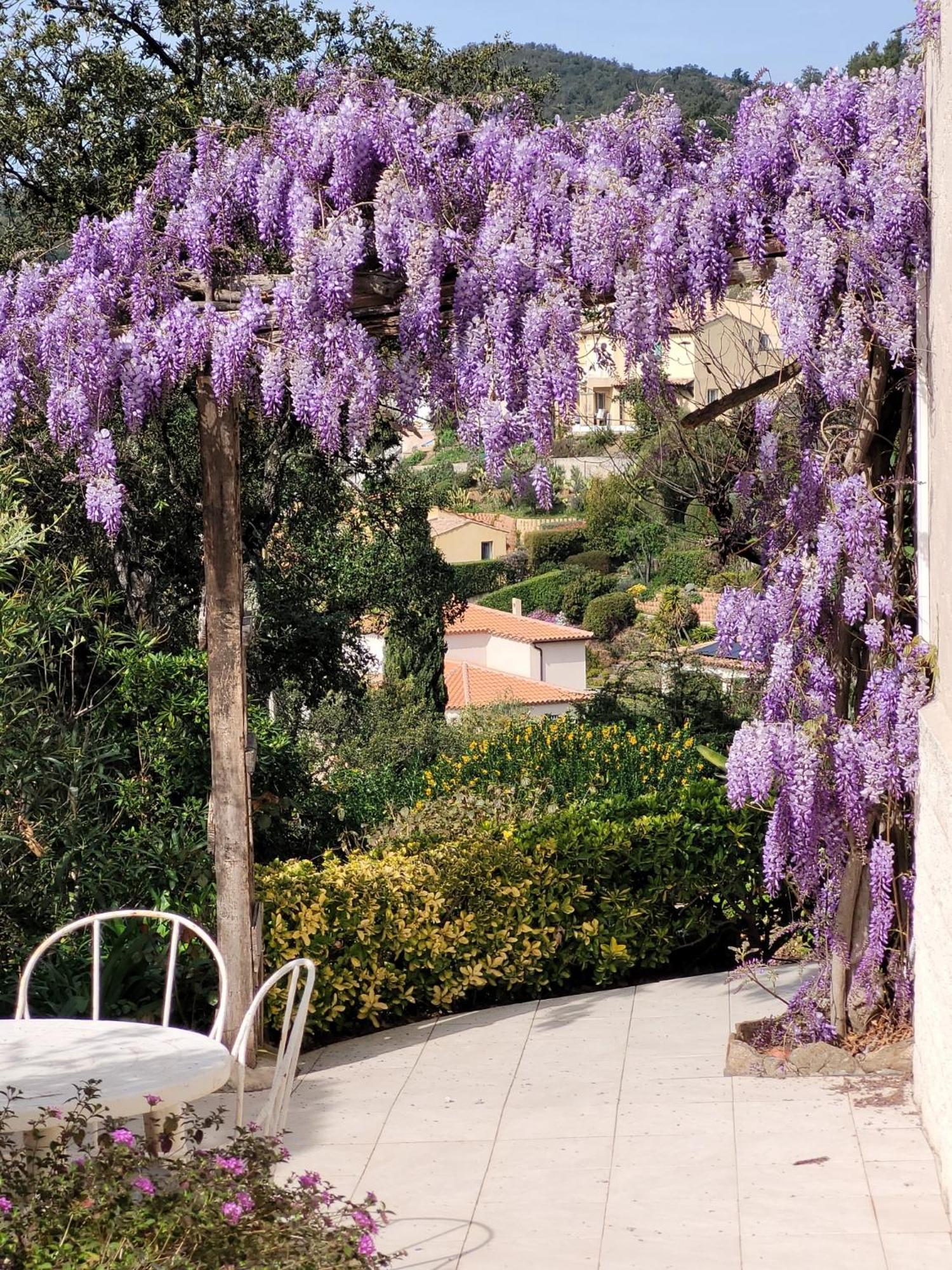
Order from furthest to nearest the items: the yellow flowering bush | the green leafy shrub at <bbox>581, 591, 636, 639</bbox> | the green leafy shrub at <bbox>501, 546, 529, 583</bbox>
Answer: the green leafy shrub at <bbox>501, 546, 529, 583</bbox> < the green leafy shrub at <bbox>581, 591, 636, 639</bbox> < the yellow flowering bush

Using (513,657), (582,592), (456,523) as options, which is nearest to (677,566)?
(582,592)

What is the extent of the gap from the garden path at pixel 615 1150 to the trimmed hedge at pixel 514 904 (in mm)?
255

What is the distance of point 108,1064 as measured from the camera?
352cm

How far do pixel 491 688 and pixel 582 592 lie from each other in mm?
9967

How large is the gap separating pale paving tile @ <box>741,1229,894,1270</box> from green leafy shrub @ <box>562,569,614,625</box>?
47164 millimetres

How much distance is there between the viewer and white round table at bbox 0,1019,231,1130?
10.7 feet

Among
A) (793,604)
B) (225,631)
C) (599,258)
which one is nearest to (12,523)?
(225,631)

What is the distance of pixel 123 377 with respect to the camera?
485 cm

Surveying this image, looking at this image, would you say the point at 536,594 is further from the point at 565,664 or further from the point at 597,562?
the point at 565,664

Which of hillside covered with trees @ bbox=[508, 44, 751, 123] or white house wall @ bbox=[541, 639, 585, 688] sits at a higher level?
hillside covered with trees @ bbox=[508, 44, 751, 123]

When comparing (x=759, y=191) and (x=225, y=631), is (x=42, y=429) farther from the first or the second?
(x=759, y=191)

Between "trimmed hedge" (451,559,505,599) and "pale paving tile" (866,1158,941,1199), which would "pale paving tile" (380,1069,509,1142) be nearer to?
"pale paving tile" (866,1158,941,1199)

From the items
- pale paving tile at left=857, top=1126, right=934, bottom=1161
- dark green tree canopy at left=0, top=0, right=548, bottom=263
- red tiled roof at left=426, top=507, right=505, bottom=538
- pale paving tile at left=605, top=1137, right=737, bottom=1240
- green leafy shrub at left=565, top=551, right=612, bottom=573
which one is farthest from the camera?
red tiled roof at left=426, top=507, right=505, bottom=538

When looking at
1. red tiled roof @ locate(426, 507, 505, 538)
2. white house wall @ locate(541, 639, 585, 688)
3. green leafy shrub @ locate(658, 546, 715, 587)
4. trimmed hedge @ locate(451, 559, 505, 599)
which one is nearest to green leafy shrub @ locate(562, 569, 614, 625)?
green leafy shrub @ locate(658, 546, 715, 587)
